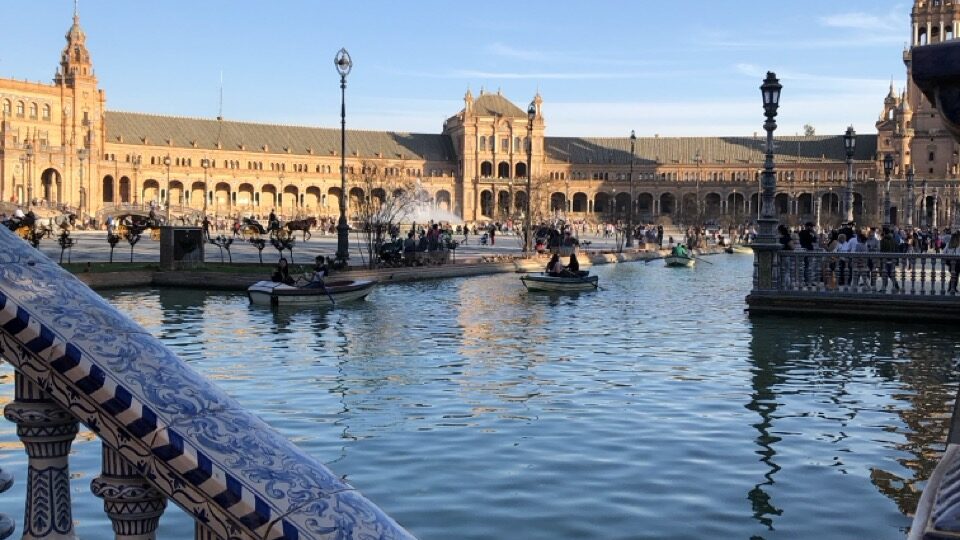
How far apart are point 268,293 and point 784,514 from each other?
20264mm

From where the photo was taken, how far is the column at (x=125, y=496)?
7.52 feet

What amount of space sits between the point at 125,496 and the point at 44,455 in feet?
1.09

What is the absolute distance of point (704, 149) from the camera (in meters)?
164

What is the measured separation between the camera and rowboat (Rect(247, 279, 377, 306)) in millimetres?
27516

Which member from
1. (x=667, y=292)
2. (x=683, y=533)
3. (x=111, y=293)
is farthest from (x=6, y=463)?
(x=667, y=292)

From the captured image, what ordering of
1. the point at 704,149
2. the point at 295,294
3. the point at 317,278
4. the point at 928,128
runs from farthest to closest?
1. the point at 704,149
2. the point at 928,128
3. the point at 317,278
4. the point at 295,294

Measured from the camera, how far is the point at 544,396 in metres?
15.0

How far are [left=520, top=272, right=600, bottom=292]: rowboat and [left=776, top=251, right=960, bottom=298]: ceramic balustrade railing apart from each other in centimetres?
1036

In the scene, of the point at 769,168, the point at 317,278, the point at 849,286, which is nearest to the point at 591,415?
the point at 769,168

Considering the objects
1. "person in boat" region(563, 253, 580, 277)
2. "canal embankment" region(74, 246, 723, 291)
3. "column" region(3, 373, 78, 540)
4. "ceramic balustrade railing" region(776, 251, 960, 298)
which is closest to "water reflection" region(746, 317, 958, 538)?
"ceramic balustrade railing" region(776, 251, 960, 298)

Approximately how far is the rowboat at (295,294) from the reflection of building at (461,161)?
313 ft

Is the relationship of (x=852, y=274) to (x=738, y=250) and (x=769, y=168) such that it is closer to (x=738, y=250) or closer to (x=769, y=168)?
(x=769, y=168)

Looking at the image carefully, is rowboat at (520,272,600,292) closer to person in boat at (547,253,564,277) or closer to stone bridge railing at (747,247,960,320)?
person in boat at (547,253,564,277)

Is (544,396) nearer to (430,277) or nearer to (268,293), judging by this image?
(268,293)
